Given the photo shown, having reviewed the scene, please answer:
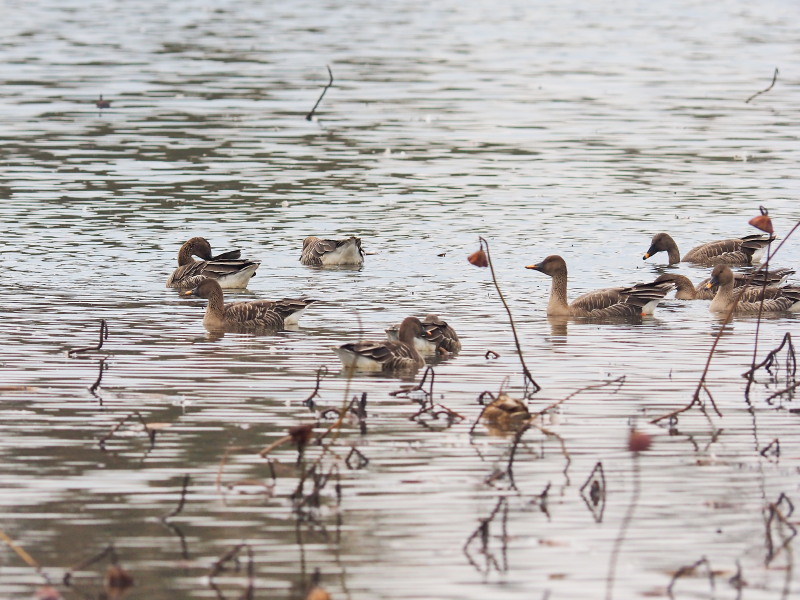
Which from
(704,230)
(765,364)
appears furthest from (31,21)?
(765,364)

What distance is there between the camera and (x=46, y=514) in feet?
34.2

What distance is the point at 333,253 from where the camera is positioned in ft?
73.8

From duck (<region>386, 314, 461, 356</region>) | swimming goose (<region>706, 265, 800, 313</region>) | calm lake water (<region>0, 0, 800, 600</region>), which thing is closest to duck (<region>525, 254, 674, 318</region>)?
calm lake water (<region>0, 0, 800, 600</region>)

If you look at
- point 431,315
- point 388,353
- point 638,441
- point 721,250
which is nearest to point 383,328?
point 431,315

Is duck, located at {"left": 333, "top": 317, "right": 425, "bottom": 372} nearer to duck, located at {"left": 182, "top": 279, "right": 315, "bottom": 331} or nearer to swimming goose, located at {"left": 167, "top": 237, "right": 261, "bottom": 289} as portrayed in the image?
duck, located at {"left": 182, "top": 279, "right": 315, "bottom": 331}

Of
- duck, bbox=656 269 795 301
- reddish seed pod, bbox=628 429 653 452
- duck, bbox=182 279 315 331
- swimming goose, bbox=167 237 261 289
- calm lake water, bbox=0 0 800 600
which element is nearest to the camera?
calm lake water, bbox=0 0 800 600

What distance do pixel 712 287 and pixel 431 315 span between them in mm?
5234

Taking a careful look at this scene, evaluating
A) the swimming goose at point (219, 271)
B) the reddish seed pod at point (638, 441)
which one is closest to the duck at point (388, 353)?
the reddish seed pod at point (638, 441)

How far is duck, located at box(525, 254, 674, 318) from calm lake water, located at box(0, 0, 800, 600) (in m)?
0.28

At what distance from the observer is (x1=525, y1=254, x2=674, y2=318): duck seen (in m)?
19.4

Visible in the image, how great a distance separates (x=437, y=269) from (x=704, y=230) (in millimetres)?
5957

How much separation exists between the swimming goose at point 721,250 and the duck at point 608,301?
11.7 feet

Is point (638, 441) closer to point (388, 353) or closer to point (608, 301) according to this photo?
point (388, 353)

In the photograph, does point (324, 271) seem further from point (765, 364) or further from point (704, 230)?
point (765, 364)
